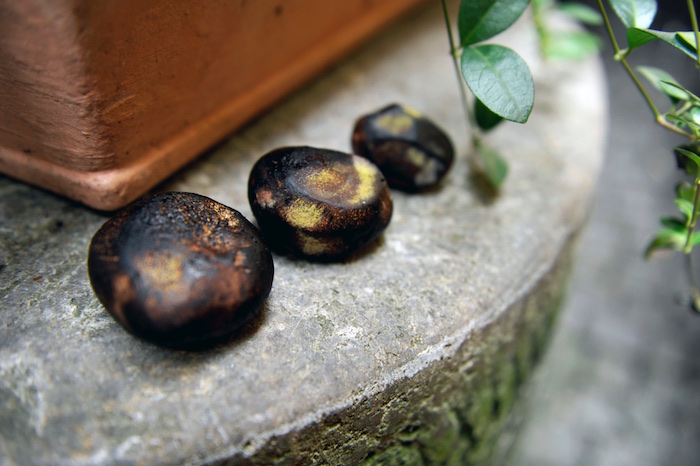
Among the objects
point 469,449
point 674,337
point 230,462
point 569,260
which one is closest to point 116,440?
point 230,462

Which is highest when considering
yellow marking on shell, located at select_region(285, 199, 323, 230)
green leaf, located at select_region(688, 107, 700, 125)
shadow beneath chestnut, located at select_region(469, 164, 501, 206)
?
green leaf, located at select_region(688, 107, 700, 125)

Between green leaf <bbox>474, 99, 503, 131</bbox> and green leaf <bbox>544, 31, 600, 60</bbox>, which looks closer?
green leaf <bbox>474, 99, 503, 131</bbox>

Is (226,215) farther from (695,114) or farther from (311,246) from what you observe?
(695,114)

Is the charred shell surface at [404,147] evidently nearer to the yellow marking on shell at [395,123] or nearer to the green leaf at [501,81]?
the yellow marking on shell at [395,123]

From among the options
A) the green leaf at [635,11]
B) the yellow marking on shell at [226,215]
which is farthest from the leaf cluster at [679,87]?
the yellow marking on shell at [226,215]

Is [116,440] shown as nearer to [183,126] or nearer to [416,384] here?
[416,384]

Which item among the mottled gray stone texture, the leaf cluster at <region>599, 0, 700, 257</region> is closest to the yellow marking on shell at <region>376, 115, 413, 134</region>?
the mottled gray stone texture

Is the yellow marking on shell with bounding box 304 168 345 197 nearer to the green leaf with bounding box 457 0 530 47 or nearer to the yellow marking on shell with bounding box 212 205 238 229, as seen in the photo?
the yellow marking on shell with bounding box 212 205 238 229

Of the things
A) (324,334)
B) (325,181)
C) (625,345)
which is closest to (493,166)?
(325,181)
